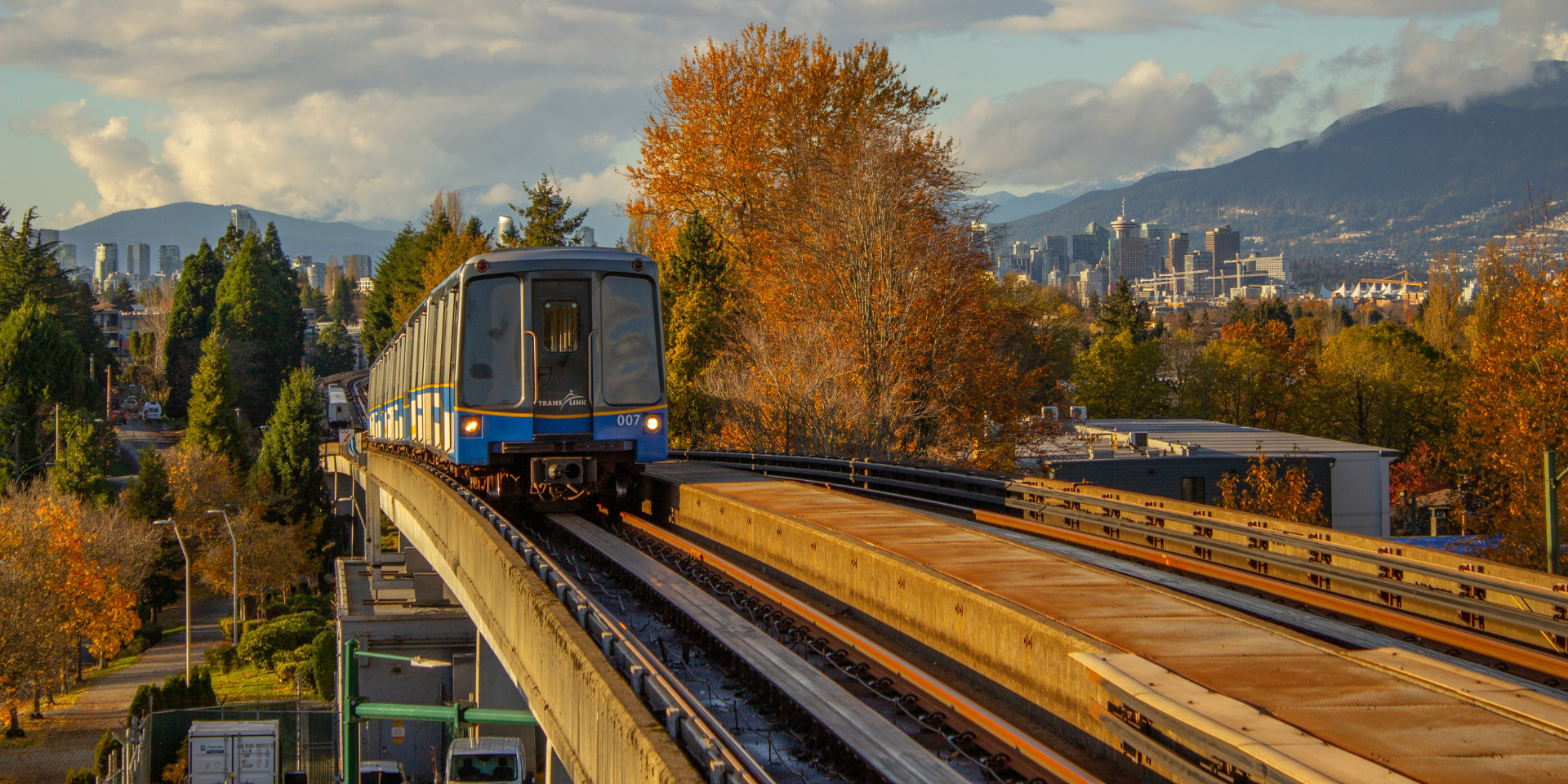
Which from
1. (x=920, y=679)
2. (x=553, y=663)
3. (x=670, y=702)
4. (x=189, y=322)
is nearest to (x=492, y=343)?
(x=553, y=663)

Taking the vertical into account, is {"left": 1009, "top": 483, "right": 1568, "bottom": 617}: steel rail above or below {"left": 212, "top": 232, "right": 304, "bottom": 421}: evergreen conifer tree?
below

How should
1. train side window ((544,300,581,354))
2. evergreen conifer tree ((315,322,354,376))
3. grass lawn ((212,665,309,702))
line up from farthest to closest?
evergreen conifer tree ((315,322,354,376)) < grass lawn ((212,665,309,702)) < train side window ((544,300,581,354))

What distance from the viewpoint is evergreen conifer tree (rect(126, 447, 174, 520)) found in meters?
63.6

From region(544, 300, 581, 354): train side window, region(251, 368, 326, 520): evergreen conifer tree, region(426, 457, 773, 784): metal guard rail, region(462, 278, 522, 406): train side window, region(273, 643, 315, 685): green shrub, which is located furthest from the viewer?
region(251, 368, 326, 520): evergreen conifer tree

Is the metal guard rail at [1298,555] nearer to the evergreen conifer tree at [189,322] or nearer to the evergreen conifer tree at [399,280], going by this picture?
the evergreen conifer tree at [399,280]

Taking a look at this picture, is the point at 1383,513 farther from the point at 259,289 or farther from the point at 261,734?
the point at 259,289

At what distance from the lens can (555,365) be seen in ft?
53.4

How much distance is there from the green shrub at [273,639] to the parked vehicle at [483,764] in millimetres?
29513

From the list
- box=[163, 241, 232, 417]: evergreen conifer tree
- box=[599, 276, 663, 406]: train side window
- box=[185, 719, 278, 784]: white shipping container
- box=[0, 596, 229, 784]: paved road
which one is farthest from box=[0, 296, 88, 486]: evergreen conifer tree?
box=[599, 276, 663, 406]: train side window

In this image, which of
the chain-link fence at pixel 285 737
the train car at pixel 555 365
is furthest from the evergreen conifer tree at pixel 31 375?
the train car at pixel 555 365

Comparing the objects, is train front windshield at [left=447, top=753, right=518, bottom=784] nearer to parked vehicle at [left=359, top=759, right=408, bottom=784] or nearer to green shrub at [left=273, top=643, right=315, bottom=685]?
parked vehicle at [left=359, top=759, right=408, bottom=784]

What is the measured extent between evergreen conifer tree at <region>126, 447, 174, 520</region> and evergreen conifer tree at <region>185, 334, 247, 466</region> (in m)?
8.56

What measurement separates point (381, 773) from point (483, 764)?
7667 millimetres

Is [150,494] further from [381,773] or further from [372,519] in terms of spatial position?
[381,773]
